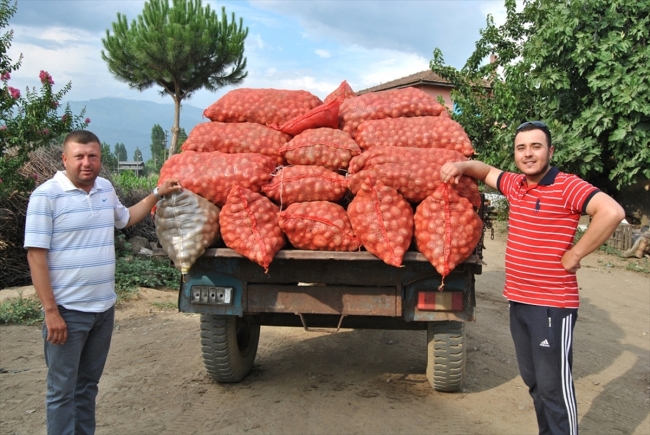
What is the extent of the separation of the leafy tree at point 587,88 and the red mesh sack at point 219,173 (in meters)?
8.40

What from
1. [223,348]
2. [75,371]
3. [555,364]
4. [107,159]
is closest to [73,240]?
[75,371]

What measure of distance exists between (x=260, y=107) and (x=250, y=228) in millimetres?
1197

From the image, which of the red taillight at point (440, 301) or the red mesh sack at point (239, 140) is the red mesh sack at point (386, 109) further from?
the red taillight at point (440, 301)

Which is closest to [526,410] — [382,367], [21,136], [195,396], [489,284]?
[382,367]

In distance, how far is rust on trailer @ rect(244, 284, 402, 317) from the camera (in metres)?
3.43

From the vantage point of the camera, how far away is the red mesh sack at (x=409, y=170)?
323cm

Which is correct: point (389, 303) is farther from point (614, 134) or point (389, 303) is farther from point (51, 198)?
point (614, 134)

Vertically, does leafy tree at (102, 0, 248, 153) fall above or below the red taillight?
above

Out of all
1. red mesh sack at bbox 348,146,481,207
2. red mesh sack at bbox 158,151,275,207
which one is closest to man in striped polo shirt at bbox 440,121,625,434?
red mesh sack at bbox 348,146,481,207

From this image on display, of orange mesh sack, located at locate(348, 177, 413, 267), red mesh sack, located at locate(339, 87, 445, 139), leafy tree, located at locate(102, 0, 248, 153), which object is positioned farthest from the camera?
leafy tree, located at locate(102, 0, 248, 153)

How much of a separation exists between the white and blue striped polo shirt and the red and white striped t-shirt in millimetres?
2191

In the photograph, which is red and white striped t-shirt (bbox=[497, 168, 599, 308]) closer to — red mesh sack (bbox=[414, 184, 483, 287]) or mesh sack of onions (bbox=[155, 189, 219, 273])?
red mesh sack (bbox=[414, 184, 483, 287])

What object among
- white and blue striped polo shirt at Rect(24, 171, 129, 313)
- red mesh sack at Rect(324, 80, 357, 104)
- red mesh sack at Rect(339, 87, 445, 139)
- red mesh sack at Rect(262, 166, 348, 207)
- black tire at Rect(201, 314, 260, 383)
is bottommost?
black tire at Rect(201, 314, 260, 383)

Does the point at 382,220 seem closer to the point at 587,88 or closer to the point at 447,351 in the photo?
the point at 447,351
